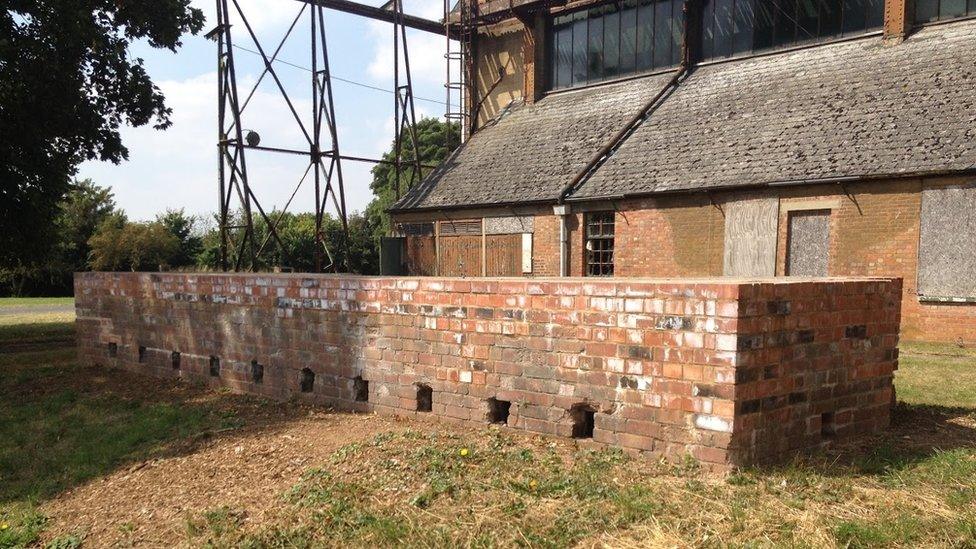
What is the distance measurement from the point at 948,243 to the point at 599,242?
695cm

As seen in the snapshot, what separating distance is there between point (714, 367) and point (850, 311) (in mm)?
1473

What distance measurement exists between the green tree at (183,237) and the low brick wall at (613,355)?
3418 centimetres

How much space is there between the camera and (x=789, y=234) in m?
13.5

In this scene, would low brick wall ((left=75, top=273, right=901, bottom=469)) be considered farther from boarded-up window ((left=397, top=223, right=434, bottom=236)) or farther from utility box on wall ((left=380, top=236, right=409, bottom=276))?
utility box on wall ((left=380, top=236, right=409, bottom=276))

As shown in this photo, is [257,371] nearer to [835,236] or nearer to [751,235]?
[751,235]

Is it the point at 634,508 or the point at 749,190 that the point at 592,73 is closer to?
the point at 749,190

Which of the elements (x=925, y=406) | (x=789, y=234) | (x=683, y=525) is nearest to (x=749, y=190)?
(x=789, y=234)

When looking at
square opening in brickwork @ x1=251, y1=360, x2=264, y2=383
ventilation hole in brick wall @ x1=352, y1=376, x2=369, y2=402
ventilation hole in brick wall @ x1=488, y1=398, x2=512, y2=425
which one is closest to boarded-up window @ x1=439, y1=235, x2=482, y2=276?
square opening in brickwork @ x1=251, y1=360, x2=264, y2=383

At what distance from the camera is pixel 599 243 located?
16547 mm

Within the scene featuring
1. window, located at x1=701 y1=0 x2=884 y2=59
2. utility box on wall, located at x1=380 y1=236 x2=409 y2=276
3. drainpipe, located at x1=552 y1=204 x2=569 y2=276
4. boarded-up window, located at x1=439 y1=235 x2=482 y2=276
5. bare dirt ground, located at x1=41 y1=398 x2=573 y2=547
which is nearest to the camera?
bare dirt ground, located at x1=41 y1=398 x2=573 y2=547

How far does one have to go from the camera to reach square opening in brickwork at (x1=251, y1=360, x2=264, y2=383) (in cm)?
768

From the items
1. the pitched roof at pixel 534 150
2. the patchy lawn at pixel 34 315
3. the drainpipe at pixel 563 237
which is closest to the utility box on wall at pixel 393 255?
the pitched roof at pixel 534 150

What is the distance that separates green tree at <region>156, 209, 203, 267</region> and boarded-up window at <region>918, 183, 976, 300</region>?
34.8 metres

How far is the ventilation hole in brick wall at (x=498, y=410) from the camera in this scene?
546 centimetres
